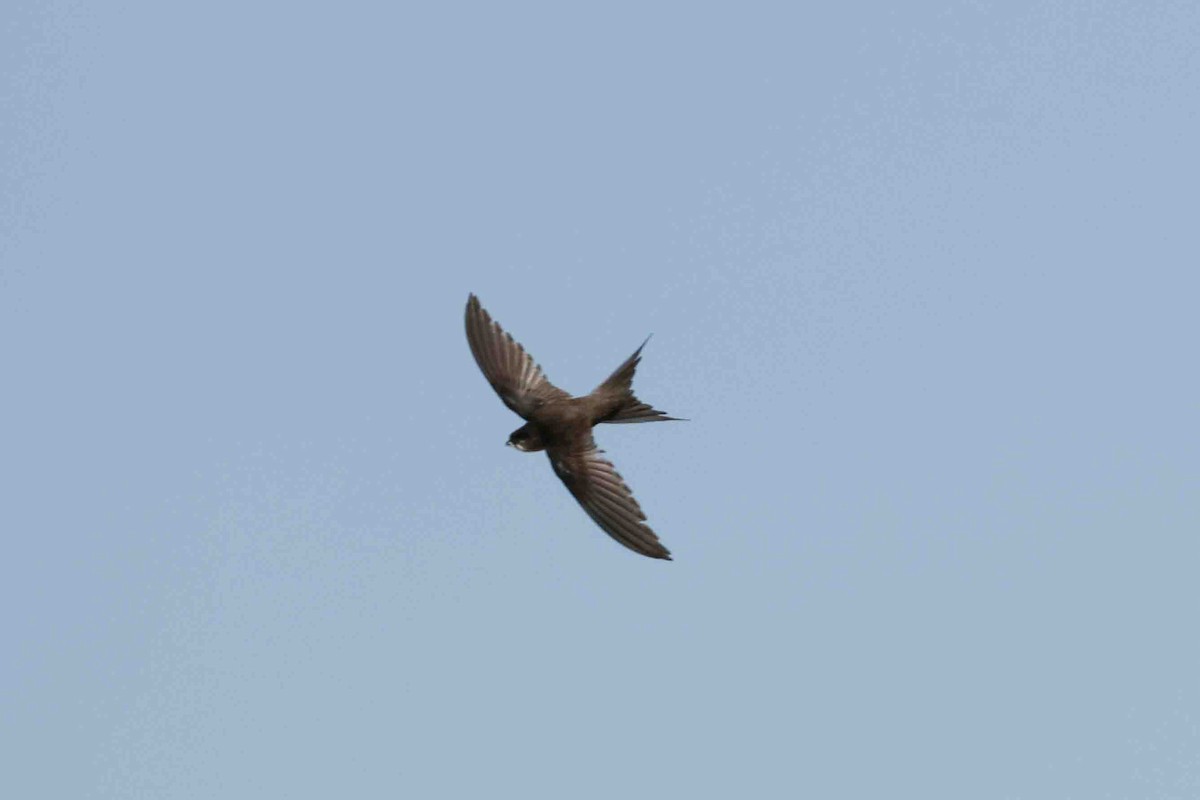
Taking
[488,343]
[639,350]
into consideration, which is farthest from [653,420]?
[488,343]

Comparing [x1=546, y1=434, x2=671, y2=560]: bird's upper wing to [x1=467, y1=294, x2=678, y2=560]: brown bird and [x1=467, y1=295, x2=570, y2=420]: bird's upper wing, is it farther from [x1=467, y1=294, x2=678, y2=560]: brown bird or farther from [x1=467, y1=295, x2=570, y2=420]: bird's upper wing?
[x1=467, y1=295, x2=570, y2=420]: bird's upper wing

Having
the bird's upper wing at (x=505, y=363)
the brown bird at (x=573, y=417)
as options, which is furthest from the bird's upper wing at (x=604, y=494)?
the bird's upper wing at (x=505, y=363)

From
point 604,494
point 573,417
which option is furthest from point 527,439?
point 604,494

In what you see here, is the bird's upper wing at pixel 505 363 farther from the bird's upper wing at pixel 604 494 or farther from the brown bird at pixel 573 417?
the bird's upper wing at pixel 604 494

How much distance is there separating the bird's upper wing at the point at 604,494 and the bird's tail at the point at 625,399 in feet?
1.77

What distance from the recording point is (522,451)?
21.5 metres

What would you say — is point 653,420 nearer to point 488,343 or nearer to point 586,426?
point 586,426

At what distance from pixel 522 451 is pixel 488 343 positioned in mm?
1312

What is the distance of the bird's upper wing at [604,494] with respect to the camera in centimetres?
1972

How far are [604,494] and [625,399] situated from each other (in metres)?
0.98

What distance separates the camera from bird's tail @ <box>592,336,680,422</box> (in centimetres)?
2034

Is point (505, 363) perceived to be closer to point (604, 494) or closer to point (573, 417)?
point (573, 417)

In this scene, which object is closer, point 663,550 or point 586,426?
point 663,550

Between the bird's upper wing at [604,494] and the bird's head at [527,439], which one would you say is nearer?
the bird's upper wing at [604,494]
